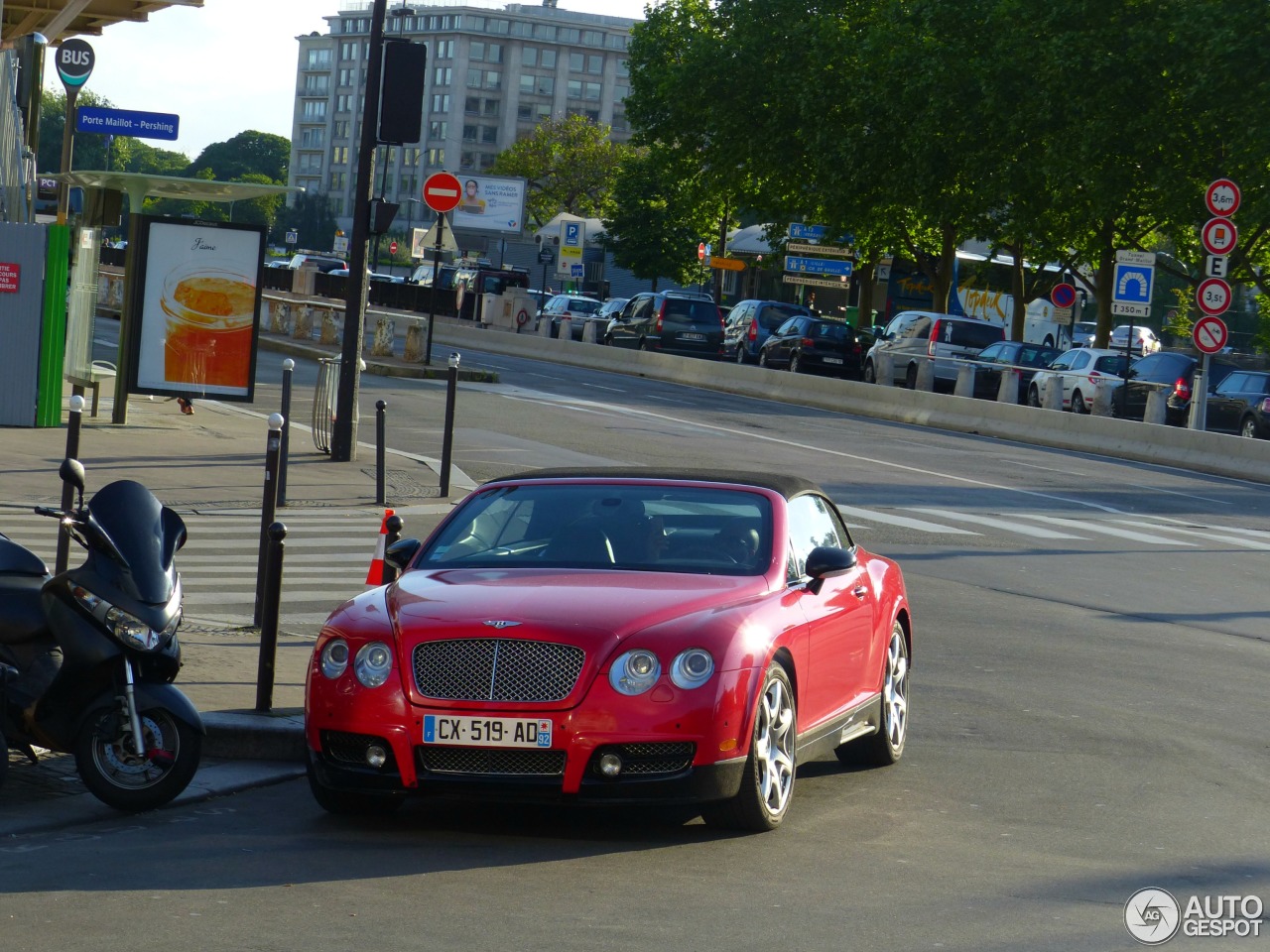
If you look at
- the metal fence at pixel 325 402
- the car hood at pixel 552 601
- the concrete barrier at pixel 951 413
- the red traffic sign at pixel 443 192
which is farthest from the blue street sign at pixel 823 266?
the car hood at pixel 552 601

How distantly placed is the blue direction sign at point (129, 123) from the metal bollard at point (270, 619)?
20.3 m

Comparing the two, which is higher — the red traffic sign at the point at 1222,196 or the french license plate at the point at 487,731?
the red traffic sign at the point at 1222,196

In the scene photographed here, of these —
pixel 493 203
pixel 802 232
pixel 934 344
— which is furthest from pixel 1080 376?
pixel 493 203

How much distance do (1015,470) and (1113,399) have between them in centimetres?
1328

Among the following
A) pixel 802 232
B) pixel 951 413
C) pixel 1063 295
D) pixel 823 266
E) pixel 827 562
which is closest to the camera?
pixel 827 562

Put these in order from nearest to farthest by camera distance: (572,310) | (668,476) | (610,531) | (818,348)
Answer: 1. (610,531)
2. (668,476)
3. (818,348)
4. (572,310)

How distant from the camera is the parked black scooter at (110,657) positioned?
6.59 metres

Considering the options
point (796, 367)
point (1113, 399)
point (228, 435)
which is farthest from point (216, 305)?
point (796, 367)

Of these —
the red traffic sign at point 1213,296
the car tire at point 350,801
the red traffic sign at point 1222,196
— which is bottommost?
the car tire at point 350,801

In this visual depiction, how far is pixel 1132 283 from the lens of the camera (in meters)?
31.8

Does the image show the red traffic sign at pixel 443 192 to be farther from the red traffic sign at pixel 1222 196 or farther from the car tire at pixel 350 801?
the car tire at pixel 350 801

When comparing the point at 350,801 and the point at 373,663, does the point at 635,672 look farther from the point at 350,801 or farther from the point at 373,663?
the point at 350,801

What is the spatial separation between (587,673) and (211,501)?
1050cm

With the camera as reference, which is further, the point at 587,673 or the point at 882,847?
the point at 882,847
